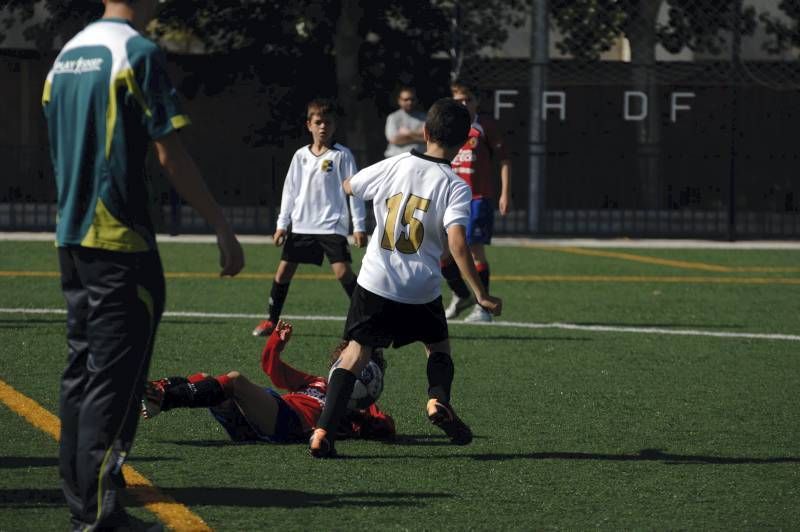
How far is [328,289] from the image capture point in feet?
50.3

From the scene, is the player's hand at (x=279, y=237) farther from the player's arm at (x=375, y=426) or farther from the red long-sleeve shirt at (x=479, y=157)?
the player's arm at (x=375, y=426)

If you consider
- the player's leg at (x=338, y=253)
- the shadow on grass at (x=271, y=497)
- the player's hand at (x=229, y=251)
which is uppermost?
the player's hand at (x=229, y=251)

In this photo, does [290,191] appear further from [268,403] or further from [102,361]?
[102,361]

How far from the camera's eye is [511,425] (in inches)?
317

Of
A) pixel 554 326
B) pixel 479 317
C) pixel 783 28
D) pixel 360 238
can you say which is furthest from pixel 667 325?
pixel 783 28

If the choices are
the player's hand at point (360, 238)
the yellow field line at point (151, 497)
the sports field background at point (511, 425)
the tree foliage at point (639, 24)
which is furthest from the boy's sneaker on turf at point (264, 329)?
the tree foliage at point (639, 24)

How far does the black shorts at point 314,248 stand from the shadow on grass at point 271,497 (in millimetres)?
5881

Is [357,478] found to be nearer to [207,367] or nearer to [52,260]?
[207,367]

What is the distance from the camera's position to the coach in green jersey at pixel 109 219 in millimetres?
5000

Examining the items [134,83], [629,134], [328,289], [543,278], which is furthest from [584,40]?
[134,83]

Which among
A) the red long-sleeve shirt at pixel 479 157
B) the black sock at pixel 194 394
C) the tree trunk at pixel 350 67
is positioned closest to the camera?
the black sock at pixel 194 394

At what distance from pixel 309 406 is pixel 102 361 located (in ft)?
8.13

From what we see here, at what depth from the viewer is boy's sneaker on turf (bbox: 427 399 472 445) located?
23.5ft

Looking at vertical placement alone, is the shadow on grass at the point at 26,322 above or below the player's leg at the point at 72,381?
below
